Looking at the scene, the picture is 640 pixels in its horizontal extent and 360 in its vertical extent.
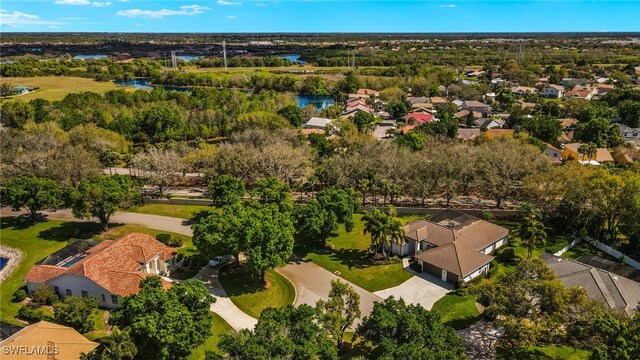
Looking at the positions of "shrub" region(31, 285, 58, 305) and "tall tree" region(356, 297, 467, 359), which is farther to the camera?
"shrub" region(31, 285, 58, 305)

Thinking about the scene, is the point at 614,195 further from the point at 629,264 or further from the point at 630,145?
the point at 630,145

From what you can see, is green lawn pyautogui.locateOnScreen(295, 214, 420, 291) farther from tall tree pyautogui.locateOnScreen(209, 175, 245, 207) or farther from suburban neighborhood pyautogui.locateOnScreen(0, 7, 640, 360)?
→ tall tree pyautogui.locateOnScreen(209, 175, 245, 207)

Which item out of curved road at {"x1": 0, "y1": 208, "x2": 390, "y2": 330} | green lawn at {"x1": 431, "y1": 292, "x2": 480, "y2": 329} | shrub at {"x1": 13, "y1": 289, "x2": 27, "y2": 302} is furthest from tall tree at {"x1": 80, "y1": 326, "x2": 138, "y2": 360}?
green lawn at {"x1": 431, "y1": 292, "x2": 480, "y2": 329}

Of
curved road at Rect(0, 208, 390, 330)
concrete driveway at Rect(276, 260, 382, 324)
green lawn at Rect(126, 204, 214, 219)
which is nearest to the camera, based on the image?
curved road at Rect(0, 208, 390, 330)

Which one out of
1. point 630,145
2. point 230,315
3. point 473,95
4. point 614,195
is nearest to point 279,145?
point 230,315

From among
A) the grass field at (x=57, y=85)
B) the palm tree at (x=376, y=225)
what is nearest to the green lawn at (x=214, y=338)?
the palm tree at (x=376, y=225)

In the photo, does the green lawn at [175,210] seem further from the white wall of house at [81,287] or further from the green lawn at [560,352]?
the green lawn at [560,352]
